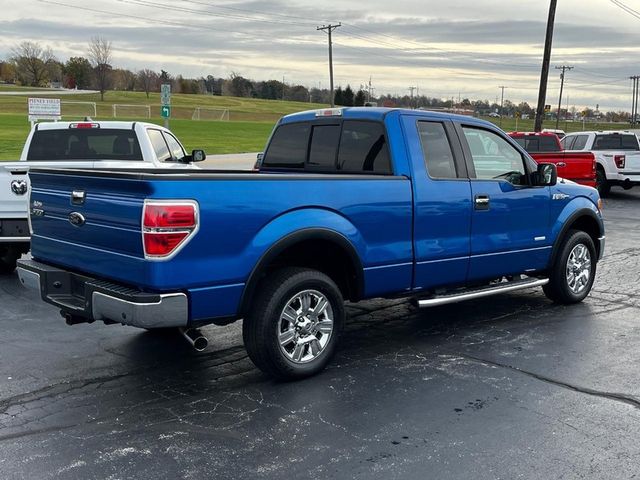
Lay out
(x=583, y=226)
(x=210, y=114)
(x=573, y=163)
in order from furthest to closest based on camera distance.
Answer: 1. (x=210, y=114)
2. (x=573, y=163)
3. (x=583, y=226)

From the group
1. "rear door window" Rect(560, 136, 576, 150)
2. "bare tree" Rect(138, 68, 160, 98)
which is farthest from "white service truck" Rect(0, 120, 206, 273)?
"bare tree" Rect(138, 68, 160, 98)

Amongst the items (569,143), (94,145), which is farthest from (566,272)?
(569,143)

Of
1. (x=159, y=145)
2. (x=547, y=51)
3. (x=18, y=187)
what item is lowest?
(x=18, y=187)

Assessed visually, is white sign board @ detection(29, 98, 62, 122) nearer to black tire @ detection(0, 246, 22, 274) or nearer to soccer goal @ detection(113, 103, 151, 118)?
black tire @ detection(0, 246, 22, 274)

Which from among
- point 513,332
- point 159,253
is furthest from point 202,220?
point 513,332

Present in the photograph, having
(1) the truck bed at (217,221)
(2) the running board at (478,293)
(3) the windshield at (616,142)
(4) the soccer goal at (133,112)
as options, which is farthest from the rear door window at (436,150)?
(4) the soccer goal at (133,112)

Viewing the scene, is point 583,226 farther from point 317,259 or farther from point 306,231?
point 306,231

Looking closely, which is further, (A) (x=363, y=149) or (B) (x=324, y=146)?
(B) (x=324, y=146)

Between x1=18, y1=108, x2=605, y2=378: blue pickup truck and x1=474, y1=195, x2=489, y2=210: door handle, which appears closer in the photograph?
x1=18, y1=108, x2=605, y2=378: blue pickup truck

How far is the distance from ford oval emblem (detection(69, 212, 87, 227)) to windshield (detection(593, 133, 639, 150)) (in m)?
19.3

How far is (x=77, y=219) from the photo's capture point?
16.1ft

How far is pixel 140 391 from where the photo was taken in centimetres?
501

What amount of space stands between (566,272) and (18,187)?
6.04 m

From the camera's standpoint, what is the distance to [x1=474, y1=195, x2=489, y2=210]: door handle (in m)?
6.30
